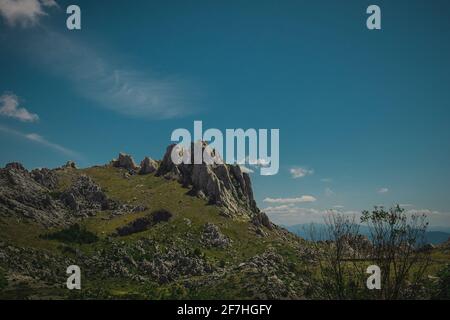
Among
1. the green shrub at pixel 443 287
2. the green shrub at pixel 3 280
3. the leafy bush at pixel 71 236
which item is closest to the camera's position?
the green shrub at pixel 443 287

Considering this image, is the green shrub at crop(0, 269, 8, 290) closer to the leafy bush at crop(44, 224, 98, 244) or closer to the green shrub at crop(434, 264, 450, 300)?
the leafy bush at crop(44, 224, 98, 244)

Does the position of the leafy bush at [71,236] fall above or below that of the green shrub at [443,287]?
below

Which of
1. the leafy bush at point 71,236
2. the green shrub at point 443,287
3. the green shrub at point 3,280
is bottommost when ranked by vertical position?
the green shrub at point 3,280

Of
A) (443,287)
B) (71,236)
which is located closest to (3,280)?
(71,236)

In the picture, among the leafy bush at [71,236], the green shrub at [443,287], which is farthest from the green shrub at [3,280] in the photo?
the green shrub at [443,287]

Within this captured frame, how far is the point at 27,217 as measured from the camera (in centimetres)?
→ 18988

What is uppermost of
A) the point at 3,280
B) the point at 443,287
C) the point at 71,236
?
the point at 443,287

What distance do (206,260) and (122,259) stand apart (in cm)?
4005

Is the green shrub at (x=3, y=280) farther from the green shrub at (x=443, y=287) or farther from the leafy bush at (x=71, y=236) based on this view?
the green shrub at (x=443, y=287)

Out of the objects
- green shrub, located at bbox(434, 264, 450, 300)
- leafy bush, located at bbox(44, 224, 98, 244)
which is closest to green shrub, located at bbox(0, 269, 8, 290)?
leafy bush, located at bbox(44, 224, 98, 244)

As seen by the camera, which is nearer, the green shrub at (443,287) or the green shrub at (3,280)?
the green shrub at (443,287)

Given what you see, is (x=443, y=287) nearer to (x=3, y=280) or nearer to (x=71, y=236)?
(x=3, y=280)

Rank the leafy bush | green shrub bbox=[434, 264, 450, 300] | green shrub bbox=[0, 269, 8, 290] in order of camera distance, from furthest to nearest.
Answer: the leafy bush, green shrub bbox=[0, 269, 8, 290], green shrub bbox=[434, 264, 450, 300]
